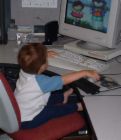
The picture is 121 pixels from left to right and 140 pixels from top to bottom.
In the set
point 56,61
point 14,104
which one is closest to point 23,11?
point 56,61

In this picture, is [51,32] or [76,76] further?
[51,32]

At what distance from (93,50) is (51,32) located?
0.43m

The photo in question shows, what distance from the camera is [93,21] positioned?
2250 millimetres

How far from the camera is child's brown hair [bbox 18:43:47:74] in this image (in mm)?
1734

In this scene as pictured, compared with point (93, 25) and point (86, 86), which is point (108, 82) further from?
point (93, 25)

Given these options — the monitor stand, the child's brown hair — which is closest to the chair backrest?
the child's brown hair

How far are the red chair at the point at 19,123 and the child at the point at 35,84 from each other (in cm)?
4

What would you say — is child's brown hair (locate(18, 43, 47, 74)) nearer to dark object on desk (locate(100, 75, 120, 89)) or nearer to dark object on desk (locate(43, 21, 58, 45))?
dark object on desk (locate(100, 75, 120, 89))

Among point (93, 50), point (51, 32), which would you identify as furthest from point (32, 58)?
point (51, 32)

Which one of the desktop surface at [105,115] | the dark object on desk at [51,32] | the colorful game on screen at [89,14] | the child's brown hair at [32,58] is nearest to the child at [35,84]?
the child's brown hair at [32,58]

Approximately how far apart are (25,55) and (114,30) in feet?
2.17

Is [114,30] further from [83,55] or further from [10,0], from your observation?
[10,0]

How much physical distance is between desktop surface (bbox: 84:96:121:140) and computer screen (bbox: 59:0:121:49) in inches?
21.0

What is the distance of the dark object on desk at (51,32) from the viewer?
2.56m
